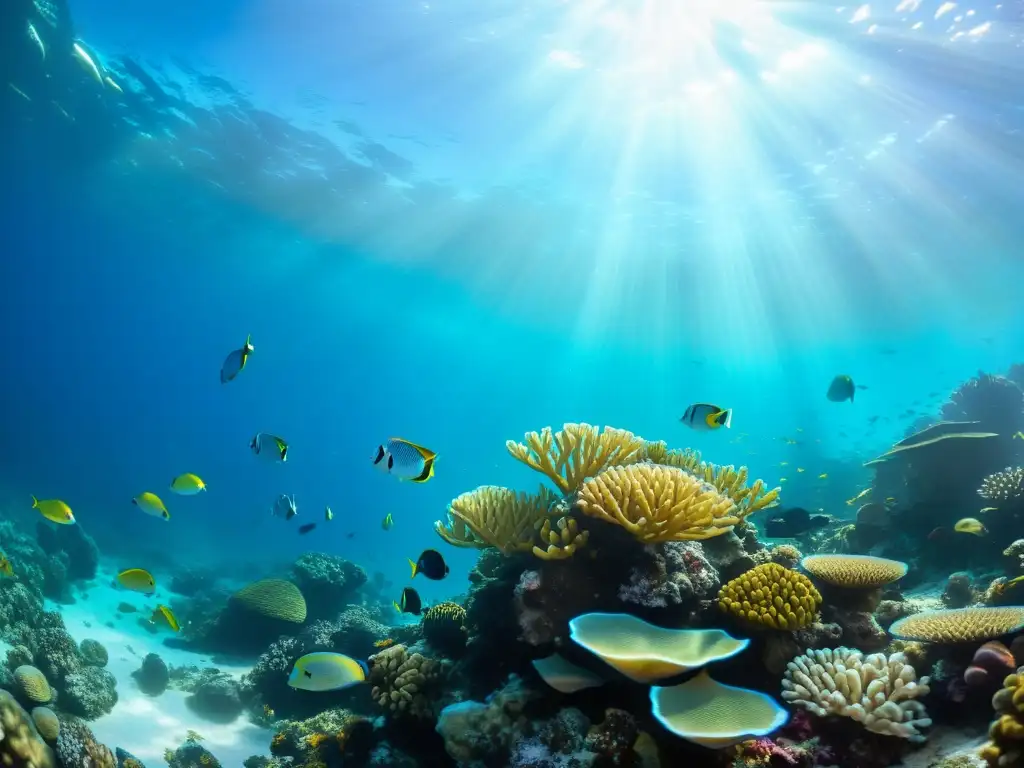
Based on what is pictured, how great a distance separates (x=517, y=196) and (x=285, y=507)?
75.3ft

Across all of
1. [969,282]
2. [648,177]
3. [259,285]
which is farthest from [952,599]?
[259,285]

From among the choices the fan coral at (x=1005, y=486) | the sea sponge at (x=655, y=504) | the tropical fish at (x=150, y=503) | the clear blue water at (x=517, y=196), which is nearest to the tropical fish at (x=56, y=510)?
the tropical fish at (x=150, y=503)

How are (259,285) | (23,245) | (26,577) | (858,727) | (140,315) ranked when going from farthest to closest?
(140,315) → (259,285) → (23,245) → (26,577) → (858,727)

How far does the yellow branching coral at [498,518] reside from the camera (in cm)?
468

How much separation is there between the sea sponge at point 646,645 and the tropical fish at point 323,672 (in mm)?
→ 2576

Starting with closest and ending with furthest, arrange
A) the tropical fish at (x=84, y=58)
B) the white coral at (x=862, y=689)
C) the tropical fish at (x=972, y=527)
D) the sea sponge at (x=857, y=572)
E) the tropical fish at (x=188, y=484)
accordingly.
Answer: the white coral at (x=862, y=689) → the sea sponge at (x=857, y=572) → the tropical fish at (x=972, y=527) → the tropical fish at (x=188, y=484) → the tropical fish at (x=84, y=58)

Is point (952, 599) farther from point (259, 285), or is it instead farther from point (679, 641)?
point (259, 285)

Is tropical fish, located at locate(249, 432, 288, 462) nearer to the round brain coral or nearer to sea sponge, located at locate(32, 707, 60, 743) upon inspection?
sea sponge, located at locate(32, 707, 60, 743)

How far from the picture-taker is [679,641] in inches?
134

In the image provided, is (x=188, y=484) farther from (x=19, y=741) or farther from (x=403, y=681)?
(x=403, y=681)

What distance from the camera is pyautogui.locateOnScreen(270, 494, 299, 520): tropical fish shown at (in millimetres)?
7898

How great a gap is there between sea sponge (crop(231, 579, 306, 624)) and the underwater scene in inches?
2.5

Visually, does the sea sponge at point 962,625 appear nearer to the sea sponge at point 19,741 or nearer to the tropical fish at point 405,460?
the tropical fish at point 405,460

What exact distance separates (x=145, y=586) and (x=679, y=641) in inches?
265
